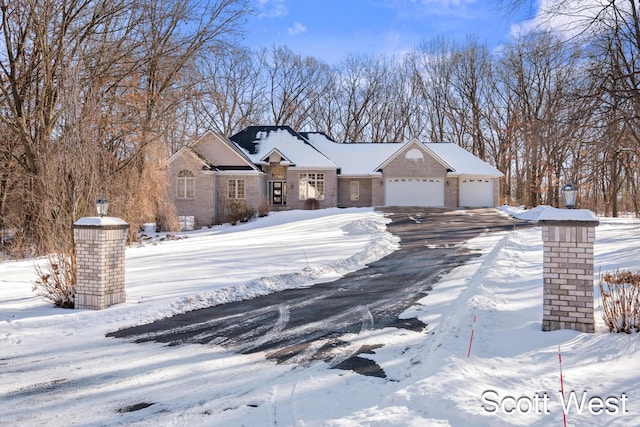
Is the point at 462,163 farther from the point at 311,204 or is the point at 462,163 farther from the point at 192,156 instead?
the point at 192,156

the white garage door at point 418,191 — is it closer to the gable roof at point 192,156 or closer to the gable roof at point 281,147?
the gable roof at point 281,147

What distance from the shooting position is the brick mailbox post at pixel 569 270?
534cm

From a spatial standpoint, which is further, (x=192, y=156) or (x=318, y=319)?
(x=192, y=156)

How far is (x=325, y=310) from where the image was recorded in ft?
23.5

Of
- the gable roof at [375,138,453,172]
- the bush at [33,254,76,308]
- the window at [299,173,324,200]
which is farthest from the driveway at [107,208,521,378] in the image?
the gable roof at [375,138,453,172]

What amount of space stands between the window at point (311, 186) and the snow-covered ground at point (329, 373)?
70.8 feet

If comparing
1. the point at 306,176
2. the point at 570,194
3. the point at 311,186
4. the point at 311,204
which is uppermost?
the point at 306,176

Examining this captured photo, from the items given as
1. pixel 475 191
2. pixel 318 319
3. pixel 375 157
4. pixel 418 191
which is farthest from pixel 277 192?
pixel 318 319

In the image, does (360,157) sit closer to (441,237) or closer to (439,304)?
(441,237)

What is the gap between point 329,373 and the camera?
4.51 metres

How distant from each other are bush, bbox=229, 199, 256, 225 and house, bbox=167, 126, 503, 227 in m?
1.03

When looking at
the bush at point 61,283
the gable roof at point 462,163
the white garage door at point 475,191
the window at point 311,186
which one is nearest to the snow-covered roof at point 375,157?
the gable roof at point 462,163

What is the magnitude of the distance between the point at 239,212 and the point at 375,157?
11.9 metres

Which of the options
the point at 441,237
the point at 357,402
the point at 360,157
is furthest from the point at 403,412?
the point at 360,157
